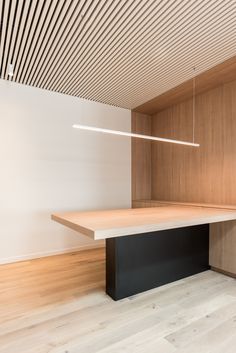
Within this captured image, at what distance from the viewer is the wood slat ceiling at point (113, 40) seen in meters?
2.24

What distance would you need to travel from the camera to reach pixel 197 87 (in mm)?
4012

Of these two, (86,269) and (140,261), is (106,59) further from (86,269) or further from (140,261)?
(86,269)

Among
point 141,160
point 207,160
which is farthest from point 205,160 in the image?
point 141,160

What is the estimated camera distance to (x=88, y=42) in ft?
8.96

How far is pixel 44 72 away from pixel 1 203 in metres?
2.17

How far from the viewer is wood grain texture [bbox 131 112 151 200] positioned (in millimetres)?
5230

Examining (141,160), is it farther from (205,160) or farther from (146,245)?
(146,245)

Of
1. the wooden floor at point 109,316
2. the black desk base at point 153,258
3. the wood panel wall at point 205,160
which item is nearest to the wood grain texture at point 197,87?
the wood panel wall at point 205,160

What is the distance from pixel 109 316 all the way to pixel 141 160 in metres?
3.68

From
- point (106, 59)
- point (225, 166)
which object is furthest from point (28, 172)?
point (225, 166)

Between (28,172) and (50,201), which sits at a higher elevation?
(28,172)

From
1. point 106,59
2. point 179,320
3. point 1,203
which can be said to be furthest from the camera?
point 1,203

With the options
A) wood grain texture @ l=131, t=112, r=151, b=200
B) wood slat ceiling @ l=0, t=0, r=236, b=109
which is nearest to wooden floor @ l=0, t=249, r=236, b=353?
wood grain texture @ l=131, t=112, r=151, b=200

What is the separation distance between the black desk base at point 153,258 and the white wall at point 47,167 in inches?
73.3
